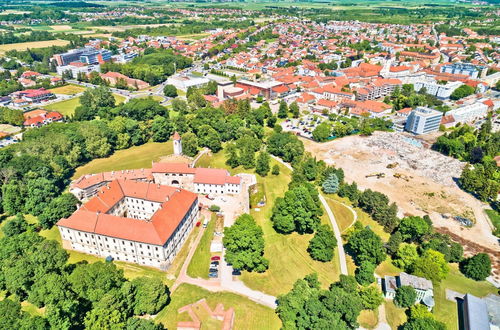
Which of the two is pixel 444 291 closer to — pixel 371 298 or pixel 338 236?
pixel 371 298

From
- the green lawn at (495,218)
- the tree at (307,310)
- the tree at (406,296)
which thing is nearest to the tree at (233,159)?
the tree at (307,310)

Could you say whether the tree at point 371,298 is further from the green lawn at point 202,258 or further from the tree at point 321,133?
the tree at point 321,133

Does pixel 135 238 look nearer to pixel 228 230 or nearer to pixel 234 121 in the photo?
pixel 228 230

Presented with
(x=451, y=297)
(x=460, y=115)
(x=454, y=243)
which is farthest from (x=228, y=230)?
(x=460, y=115)

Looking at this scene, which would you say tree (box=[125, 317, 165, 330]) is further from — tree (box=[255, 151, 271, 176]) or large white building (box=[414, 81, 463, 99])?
large white building (box=[414, 81, 463, 99])

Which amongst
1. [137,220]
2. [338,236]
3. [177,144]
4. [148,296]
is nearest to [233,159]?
[177,144]

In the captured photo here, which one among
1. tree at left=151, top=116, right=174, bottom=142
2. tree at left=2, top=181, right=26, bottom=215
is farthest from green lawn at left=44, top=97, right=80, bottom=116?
tree at left=2, top=181, right=26, bottom=215

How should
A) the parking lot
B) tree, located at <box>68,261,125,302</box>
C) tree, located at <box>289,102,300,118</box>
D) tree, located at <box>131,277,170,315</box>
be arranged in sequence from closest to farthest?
tree, located at <box>68,261,125,302</box> < tree, located at <box>131,277,170,315</box> < the parking lot < tree, located at <box>289,102,300,118</box>
